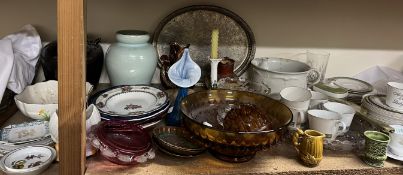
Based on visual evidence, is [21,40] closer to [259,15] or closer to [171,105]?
[171,105]

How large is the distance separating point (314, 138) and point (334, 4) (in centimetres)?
62

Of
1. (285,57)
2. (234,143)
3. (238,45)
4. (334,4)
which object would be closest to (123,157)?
(234,143)

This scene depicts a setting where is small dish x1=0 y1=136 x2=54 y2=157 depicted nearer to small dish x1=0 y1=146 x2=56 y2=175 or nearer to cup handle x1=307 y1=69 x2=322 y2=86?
small dish x1=0 y1=146 x2=56 y2=175

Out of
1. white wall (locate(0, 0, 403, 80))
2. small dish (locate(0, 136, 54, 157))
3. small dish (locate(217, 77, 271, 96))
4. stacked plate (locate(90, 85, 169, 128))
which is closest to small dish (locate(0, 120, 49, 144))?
small dish (locate(0, 136, 54, 157))

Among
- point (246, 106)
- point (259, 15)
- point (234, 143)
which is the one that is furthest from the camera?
A: point (259, 15)

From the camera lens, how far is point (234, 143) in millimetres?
702

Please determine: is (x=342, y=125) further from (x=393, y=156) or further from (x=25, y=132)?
(x=25, y=132)

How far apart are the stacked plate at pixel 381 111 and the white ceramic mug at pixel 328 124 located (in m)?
0.14

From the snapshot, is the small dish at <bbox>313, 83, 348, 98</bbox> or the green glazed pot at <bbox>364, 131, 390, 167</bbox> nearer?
the green glazed pot at <bbox>364, 131, 390, 167</bbox>

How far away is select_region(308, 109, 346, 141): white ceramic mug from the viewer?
2.66ft

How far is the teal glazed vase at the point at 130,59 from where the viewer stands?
986mm

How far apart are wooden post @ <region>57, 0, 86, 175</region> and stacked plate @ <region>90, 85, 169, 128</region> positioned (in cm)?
15

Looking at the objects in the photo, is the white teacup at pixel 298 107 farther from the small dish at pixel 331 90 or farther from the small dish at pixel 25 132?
the small dish at pixel 25 132

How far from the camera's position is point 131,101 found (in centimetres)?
93
